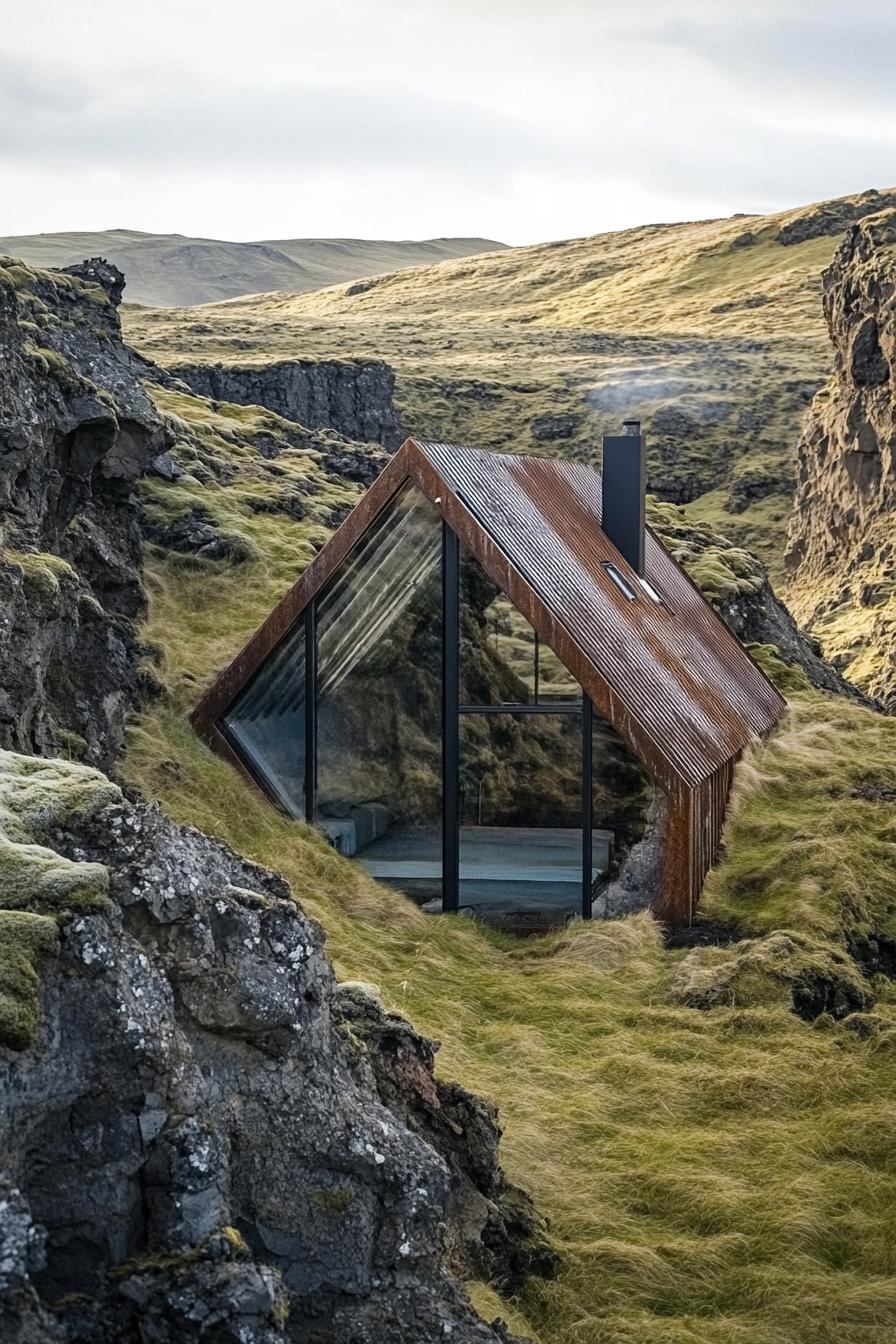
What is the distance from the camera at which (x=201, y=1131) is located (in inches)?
235

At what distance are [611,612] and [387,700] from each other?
2.75m

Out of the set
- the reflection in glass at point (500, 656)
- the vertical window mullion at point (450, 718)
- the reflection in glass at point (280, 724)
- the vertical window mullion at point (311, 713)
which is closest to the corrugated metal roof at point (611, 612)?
the reflection in glass at point (500, 656)

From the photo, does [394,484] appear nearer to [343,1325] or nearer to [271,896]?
[271,896]

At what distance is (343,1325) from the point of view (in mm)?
6188

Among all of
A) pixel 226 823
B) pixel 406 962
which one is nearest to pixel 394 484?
pixel 226 823

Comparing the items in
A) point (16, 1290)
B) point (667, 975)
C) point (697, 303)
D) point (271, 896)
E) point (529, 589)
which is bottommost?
point (667, 975)

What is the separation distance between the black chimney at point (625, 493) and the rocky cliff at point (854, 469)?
2193 centimetres

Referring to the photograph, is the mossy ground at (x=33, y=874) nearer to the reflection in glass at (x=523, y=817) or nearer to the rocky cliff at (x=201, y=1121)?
the rocky cliff at (x=201, y=1121)

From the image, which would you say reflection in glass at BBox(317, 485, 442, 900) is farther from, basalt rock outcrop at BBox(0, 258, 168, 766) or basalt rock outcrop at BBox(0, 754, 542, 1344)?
basalt rock outcrop at BBox(0, 754, 542, 1344)

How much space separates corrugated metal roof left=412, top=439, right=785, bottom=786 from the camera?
1463 cm

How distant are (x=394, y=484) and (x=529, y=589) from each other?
1877mm

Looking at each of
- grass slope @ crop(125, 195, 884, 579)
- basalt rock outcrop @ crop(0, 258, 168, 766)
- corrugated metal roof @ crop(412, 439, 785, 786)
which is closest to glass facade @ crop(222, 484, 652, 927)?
corrugated metal roof @ crop(412, 439, 785, 786)

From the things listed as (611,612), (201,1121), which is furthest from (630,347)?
(201,1121)

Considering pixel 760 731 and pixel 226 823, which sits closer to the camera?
pixel 226 823
